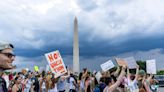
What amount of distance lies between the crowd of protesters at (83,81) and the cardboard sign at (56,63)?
23 cm

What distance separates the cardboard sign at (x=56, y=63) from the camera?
15114mm

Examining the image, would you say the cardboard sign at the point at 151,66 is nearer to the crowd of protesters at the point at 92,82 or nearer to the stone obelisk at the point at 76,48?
the crowd of protesters at the point at 92,82

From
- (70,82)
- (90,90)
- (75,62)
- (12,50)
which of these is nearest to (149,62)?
(90,90)

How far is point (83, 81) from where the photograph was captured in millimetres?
18094

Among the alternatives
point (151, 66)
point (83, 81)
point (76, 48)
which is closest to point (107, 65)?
point (151, 66)

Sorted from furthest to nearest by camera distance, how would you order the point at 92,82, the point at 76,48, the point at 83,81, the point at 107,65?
the point at 76,48 < the point at 83,81 < the point at 92,82 < the point at 107,65

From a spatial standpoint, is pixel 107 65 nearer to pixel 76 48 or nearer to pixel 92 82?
pixel 92 82

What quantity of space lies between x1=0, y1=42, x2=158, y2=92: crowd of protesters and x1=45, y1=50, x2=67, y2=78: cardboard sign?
Answer: 0.23 m

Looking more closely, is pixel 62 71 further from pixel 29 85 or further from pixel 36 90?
pixel 36 90

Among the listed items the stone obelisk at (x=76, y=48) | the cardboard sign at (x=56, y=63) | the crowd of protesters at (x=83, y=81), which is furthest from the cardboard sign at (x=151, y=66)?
the stone obelisk at (x=76, y=48)

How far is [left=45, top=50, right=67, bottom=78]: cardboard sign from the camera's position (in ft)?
49.6

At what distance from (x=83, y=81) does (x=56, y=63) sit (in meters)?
2.84

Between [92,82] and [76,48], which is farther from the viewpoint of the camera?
[76,48]

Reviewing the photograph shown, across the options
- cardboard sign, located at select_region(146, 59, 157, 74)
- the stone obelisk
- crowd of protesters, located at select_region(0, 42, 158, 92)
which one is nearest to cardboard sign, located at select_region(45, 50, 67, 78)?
crowd of protesters, located at select_region(0, 42, 158, 92)
